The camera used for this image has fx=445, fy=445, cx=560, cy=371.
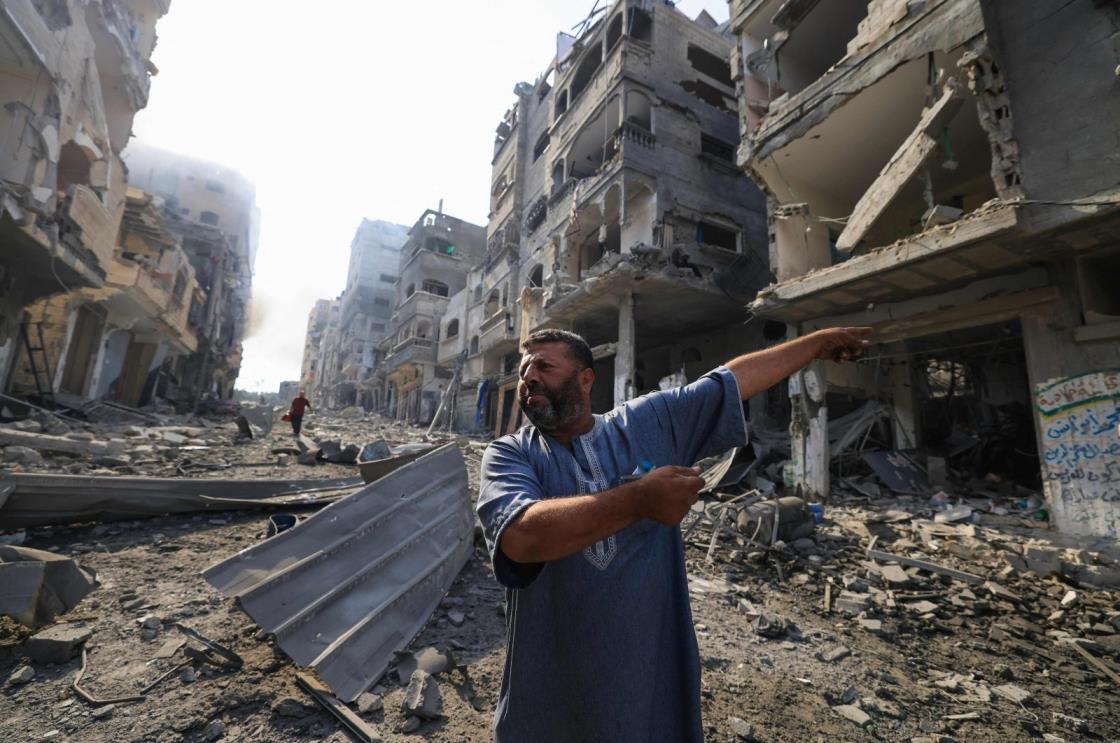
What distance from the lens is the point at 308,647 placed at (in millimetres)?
2666

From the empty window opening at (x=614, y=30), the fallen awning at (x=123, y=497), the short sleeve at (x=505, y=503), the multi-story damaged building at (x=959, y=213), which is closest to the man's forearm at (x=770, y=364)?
the short sleeve at (x=505, y=503)

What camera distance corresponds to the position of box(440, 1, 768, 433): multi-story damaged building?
12.9m

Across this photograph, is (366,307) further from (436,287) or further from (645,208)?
(645,208)

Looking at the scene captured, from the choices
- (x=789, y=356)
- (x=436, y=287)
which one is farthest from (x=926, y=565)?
(x=436, y=287)

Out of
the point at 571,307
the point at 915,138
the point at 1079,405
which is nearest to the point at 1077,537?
the point at 1079,405

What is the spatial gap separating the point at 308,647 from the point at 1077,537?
28.9 ft

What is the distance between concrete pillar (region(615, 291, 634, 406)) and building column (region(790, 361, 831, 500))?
14.8 ft

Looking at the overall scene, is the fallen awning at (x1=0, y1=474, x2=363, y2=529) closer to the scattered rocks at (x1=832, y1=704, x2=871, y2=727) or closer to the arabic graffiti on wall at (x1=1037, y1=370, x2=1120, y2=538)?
the scattered rocks at (x1=832, y1=704, x2=871, y2=727)

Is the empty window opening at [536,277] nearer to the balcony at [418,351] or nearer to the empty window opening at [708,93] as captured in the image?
the empty window opening at [708,93]

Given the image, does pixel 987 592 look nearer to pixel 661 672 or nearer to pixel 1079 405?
pixel 1079 405

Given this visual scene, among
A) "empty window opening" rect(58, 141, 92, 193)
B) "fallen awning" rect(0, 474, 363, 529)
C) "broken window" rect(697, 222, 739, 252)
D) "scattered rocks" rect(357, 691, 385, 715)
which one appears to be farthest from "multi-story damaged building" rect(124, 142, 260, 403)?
"scattered rocks" rect(357, 691, 385, 715)

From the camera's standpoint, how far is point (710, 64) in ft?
52.0

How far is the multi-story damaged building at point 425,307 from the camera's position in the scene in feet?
98.7

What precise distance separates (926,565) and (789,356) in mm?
5328
